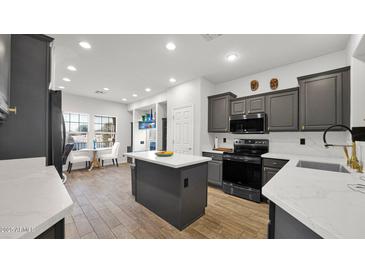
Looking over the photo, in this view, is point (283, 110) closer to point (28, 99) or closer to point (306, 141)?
point (306, 141)

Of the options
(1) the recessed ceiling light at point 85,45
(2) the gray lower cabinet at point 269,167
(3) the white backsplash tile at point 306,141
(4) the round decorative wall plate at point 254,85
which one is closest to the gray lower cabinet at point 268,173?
(2) the gray lower cabinet at point 269,167

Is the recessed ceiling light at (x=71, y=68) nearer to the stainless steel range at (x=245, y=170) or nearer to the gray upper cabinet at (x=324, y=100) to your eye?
the stainless steel range at (x=245, y=170)

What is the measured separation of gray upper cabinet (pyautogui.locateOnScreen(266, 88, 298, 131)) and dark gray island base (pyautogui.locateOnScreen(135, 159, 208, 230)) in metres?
1.81

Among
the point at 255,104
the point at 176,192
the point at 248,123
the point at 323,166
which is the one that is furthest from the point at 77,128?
the point at 323,166

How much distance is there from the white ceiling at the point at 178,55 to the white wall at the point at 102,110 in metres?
1.45

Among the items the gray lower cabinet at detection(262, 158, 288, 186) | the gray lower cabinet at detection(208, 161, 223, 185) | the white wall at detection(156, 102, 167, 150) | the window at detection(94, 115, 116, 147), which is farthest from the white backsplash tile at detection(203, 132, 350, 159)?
the window at detection(94, 115, 116, 147)

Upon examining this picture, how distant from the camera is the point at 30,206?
1.74ft

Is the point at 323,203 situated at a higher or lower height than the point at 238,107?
lower

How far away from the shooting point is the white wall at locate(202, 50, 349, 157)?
92.9 inches

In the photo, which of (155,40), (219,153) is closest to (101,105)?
(155,40)

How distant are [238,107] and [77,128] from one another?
587 centimetres

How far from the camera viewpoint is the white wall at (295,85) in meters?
2.36

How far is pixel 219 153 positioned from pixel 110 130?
5.16 metres
